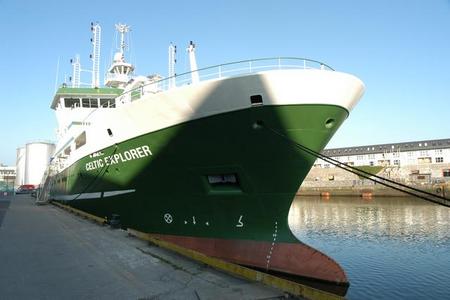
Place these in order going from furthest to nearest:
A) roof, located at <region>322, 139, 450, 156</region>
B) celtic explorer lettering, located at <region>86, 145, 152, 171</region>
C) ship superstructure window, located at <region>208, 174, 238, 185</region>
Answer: roof, located at <region>322, 139, 450, 156</region>, celtic explorer lettering, located at <region>86, 145, 152, 171</region>, ship superstructure window, located at <region>208, 174, 238, 185</region>

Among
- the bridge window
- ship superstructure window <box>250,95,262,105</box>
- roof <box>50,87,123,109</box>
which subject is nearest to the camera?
ship superstructure window <box>250,95,262,105</box>

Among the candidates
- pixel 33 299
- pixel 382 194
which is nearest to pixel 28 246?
pixel 33 299

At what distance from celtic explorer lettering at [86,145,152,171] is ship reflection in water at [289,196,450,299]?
6.51 meters

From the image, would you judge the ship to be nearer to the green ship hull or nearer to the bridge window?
the green ship hull

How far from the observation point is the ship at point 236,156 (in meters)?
9.28

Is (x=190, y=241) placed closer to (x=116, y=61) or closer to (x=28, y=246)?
(x=28, y=246)

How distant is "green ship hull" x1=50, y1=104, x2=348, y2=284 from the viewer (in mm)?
9414

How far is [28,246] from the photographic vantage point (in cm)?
1003

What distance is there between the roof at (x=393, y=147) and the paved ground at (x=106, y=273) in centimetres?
7638

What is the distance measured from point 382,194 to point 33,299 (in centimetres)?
4974

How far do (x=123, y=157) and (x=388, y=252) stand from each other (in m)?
10.5

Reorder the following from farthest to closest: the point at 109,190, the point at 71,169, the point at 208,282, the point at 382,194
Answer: the point at 382,194 → the point at 71,169 → the point at 109,190 → the point at 208,282

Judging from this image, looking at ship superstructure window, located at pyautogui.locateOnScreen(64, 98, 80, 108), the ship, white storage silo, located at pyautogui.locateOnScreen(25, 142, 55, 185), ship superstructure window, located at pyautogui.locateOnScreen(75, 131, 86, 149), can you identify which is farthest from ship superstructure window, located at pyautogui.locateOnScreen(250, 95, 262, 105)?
white storage silo, located at pyautogui.locateOnScreen(25, 142, 55, 185)

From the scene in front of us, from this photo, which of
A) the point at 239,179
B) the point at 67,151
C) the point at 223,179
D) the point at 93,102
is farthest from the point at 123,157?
the point at 67,151
